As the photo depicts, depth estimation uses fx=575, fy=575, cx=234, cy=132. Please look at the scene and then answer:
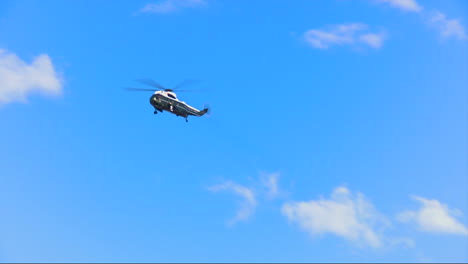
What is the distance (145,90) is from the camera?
15725cm

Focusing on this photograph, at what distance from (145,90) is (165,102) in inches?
398

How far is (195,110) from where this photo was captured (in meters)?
156

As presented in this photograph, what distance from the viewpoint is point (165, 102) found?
493 ft

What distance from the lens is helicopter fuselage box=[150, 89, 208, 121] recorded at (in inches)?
5920

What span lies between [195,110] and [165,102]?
378 inches

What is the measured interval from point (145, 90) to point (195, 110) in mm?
14886

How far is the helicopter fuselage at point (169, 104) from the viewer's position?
150m

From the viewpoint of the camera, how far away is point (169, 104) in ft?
493
